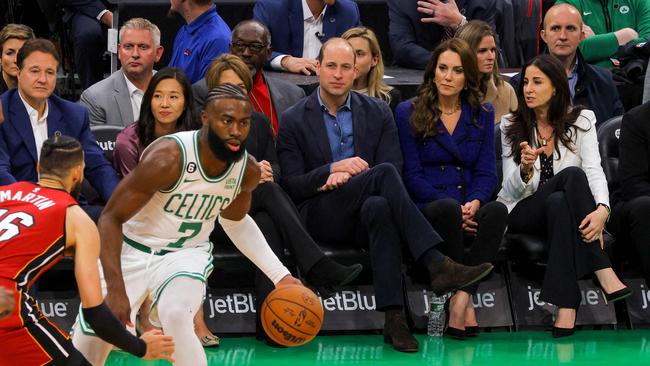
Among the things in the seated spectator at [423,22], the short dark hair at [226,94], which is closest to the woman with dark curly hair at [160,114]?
the short dark hair at [226,94]

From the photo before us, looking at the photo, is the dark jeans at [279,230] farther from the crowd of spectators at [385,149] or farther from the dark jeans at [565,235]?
the dark jeans at [565,235]

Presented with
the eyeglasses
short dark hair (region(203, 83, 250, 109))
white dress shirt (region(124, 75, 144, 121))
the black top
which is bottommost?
the black top

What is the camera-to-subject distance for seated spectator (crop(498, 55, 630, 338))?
689 cm

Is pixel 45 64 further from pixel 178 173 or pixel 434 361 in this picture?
pixel 434 361

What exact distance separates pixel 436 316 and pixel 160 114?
196 centimetres

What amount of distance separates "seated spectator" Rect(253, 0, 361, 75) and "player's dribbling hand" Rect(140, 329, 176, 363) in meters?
3.81

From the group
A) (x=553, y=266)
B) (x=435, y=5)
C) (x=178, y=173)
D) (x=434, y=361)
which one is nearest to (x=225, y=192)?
(x=178, y=173)

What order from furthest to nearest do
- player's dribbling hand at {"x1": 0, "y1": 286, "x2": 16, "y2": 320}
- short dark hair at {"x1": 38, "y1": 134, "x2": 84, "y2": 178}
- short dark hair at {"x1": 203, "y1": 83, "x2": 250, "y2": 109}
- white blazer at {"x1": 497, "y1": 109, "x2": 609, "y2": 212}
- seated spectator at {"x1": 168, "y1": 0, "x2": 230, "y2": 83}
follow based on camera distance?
seated spectator at {"x1": 168, "y1": 0, "x2": 230, "y2": 83} → white blazer at {"x1": 497, "y1": 109, "x2": 609, "y2": 212} → short dark hair at {"x1": 203, "y1": 83, "x2": 250, "y2": 109} → short dark hair at {"x1": 38, "y1": 134, "x2": 84, "y2": 178} → player's dribbling hand at {"x1": 0, "y1": 286, "x2": 16, "y2": 320}

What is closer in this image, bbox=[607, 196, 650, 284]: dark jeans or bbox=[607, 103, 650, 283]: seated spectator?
bbox=[607, 196, 650, 284]: dark jeans

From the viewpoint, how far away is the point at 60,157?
189 inches

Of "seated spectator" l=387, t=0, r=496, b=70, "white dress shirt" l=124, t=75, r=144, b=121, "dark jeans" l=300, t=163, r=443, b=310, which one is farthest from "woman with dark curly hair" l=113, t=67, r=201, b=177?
"seated spectator" l=387, t=0, r=496, b=70

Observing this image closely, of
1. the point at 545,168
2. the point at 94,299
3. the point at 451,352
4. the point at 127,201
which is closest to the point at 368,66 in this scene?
the point at 545,168

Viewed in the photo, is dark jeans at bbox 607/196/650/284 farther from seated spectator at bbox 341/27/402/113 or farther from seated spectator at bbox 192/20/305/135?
seated spectator at bbox 192/20/305/135

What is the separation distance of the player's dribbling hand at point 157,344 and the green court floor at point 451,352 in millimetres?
1565
